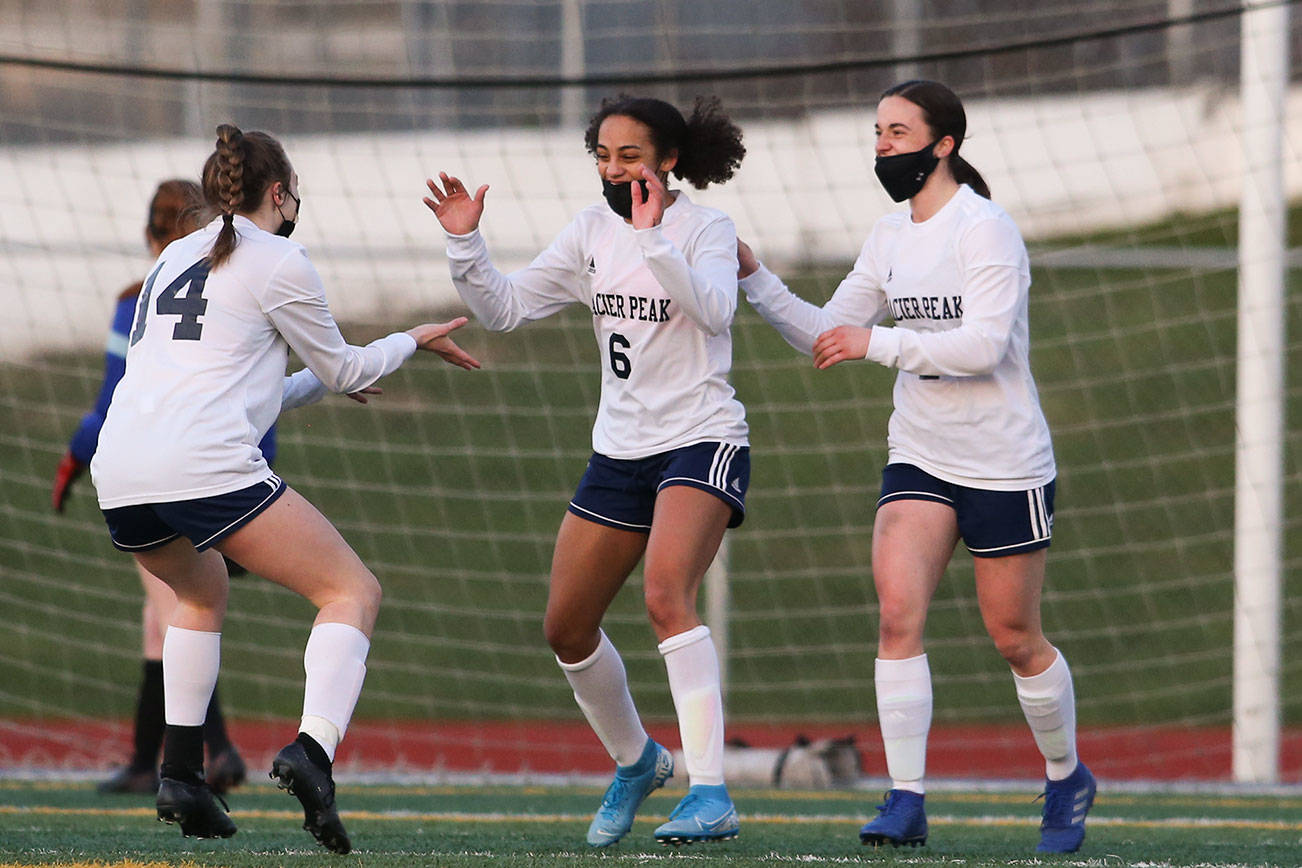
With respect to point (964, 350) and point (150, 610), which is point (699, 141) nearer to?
point (964, 350)

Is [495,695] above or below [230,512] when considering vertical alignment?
below

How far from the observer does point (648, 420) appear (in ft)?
14.1

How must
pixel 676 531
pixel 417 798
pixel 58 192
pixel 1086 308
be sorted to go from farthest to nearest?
pixel 1086 308, pixel 58 192, pixel 417 798, pixel 676 531

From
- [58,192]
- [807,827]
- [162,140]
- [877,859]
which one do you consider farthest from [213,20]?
[877,859]

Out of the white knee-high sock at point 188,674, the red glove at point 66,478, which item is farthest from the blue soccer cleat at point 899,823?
the red glove at point 66,478

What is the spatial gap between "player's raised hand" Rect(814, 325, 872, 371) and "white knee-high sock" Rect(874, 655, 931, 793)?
779 mm

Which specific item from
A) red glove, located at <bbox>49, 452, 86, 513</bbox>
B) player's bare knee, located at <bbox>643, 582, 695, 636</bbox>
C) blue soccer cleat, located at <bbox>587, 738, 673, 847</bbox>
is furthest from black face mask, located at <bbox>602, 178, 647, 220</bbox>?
red glove, located at <bbox>49, 452, 86, 513</bbox>

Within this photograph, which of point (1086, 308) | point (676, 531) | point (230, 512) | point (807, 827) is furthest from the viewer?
point (1086, 308)

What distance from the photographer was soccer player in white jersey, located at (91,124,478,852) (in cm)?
357

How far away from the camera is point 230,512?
3594mm

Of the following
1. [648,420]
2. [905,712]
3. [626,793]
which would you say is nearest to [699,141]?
[648,420]

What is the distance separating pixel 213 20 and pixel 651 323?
12.6 meters

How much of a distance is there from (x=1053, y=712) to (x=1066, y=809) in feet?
0.94

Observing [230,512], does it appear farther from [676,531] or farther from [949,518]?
[949,518]
